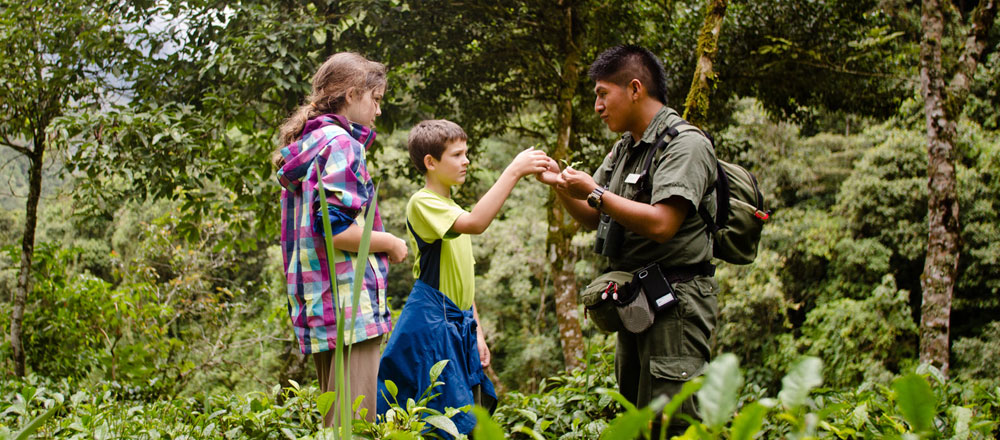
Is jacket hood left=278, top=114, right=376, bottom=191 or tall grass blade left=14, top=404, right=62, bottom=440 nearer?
tall grass blade left=14, top=404, right=62, bottom=440

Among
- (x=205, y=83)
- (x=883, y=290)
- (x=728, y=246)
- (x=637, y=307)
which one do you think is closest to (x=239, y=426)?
(x=637, y=307)

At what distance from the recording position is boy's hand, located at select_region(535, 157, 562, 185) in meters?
2.02

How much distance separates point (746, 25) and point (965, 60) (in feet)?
7.01

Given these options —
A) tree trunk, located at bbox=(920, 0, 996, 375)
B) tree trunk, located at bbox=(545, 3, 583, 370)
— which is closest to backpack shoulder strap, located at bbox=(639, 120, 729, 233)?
tree trunk, located at bbox=(920, 0, 996, 375)

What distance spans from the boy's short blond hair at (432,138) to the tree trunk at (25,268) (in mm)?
3694

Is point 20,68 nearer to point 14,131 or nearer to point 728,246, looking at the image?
point 14,131

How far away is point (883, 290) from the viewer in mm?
10547

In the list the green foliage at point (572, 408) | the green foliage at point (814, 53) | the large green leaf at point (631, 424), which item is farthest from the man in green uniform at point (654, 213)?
the green foliage at point (814, 53)

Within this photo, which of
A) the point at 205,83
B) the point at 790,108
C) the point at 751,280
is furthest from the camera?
the point at 751,280

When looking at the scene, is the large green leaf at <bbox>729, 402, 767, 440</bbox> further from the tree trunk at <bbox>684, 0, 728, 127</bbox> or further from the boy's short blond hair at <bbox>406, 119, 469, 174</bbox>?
the tree trunk at <bbox>684, 0, 728, 127</bbox>

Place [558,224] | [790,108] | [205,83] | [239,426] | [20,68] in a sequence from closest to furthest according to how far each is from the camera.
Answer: [239,426] < [20,68] < [205,83] < [558,224] < [790,108]

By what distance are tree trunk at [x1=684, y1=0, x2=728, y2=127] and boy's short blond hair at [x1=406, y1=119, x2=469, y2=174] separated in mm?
1270

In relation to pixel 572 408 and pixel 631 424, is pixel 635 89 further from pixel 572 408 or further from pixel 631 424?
pixel 631 424

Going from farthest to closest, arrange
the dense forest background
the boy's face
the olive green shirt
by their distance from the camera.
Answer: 1. the dense forest background
2. the boy's face
3. the olive green shirt
